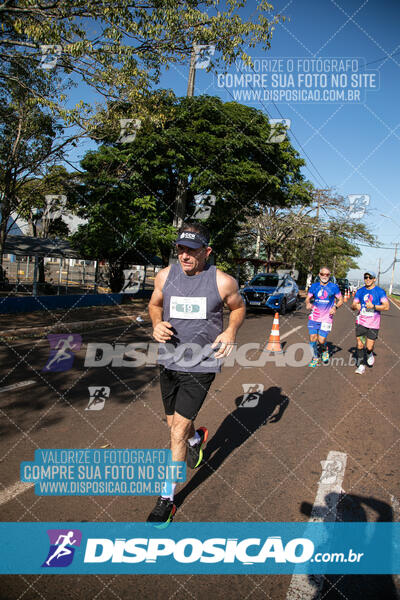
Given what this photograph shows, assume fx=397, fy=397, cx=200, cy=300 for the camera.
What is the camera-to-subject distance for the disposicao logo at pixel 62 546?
2459 mm

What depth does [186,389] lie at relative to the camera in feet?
10.4

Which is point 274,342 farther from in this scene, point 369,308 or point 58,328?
point 58,328

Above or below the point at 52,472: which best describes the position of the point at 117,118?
above

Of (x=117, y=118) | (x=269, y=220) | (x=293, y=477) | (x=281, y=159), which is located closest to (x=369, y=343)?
(x=293, y=477)

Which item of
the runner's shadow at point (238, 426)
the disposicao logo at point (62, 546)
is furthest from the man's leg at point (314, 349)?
the disposicao logo at point (62, 546)

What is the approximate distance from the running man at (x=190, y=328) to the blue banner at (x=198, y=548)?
0.60 metres

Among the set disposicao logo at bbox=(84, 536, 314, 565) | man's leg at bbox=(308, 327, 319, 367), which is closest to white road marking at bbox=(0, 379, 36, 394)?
disposicao logo at bbox=(84, 536, 314, 565)

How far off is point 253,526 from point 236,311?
1.61 metres

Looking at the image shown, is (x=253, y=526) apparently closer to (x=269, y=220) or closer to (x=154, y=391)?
(x=154, y=391)

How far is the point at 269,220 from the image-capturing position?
30500 millimetres

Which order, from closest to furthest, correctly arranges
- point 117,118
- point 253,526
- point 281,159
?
1. point 253,526
2. point 117,118
3. point 281,159

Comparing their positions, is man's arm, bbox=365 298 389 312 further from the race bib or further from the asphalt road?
the race bib

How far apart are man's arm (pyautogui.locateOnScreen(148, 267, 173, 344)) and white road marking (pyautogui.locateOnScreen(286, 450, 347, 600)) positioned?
5.71 ft

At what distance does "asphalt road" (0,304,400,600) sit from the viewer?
7.67ft
